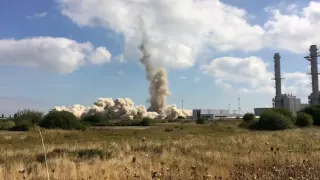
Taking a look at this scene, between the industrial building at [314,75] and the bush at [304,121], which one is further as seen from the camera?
the industrial building at [314,75]

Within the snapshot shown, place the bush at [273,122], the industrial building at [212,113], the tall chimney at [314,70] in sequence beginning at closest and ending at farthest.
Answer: the bush at [273,122] < the tall chimney at [314,70] < the industrial building at [212,113]

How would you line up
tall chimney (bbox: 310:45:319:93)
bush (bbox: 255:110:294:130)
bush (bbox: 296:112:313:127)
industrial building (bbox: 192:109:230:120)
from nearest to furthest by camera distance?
bush (bbox: 255:110:294:130) < bush (bbox: 296:112:313:127) < tall chimney (bbox: 310:45:319:93) < industrial building (bbox: 192:109:230:120)

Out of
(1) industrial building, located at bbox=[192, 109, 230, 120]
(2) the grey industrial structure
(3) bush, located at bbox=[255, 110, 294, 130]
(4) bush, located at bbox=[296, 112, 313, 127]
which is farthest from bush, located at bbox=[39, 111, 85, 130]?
(1) industrial building, located at bbox=[192, 109, 230, 120]

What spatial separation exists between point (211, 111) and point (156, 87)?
1590 inches

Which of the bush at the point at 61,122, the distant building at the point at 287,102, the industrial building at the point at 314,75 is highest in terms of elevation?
the industrial building at the point at 314,75

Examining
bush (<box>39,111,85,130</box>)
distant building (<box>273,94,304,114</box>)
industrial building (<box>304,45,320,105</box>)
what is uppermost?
industrial building (<box>304,45,320,105</box>)

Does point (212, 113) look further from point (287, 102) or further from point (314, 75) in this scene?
point (314, 75)

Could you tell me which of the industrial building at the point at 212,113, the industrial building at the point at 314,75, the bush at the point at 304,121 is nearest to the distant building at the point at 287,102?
the industrial building at the point at 314,75

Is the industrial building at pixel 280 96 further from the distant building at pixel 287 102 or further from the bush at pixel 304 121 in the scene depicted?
the bush at pixel 304 121

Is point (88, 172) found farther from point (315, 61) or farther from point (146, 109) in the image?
point (146, 109)

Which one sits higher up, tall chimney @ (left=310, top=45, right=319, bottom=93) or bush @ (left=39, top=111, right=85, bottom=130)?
tall chimney @ (left=310, top=45, right=319, bottom=93)

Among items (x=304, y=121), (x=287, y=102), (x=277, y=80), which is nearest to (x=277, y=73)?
(x=277, y=80)

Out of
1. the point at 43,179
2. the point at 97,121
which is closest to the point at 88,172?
the point at 43,179

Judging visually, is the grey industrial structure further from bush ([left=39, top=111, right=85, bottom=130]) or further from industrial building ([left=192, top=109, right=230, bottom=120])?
bush ([left=39, top=111, right=85, bottom=130])
